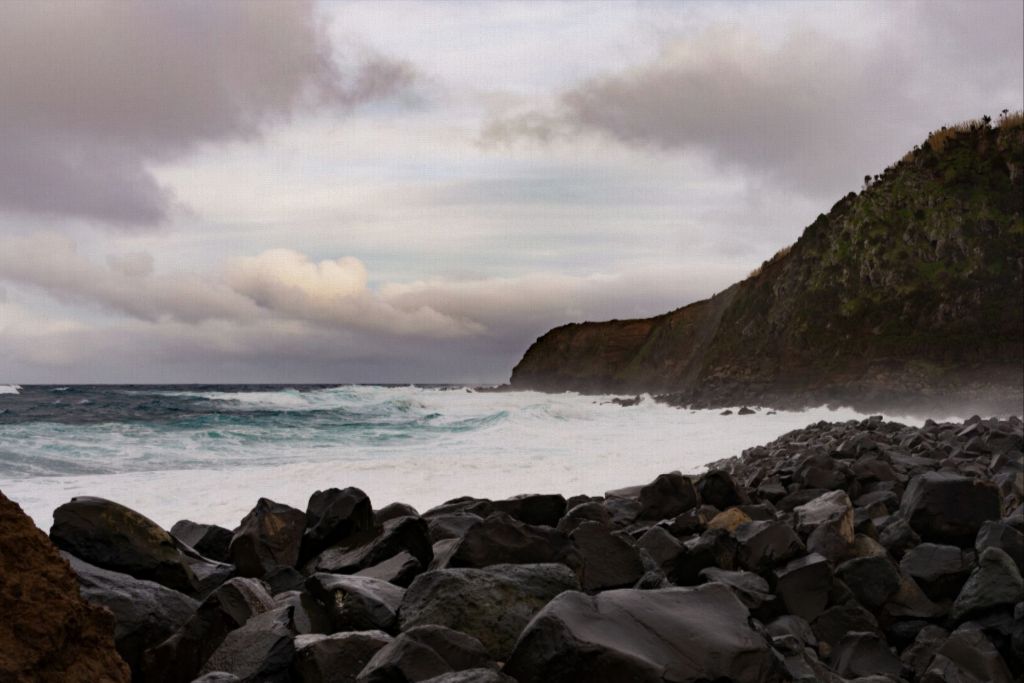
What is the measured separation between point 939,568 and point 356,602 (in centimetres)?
356

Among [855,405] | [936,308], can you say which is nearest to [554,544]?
[855,405]

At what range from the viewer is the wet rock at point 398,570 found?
13.6ft

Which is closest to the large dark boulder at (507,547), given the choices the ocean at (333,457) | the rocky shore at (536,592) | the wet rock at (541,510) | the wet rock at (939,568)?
the rocky shore at (536,592)

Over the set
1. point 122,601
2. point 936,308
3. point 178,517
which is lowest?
point 178,517

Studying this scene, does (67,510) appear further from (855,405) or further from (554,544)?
(855,405)

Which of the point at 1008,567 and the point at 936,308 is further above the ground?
the point at 936,308

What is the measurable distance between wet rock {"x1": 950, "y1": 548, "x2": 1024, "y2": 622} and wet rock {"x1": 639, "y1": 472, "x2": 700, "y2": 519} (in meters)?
2.15

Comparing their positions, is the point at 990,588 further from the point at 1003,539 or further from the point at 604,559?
the point at 604,559

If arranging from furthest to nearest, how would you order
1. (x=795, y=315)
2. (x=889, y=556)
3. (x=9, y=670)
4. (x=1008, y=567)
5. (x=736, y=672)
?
(x=795, y=315) < (x=889, y=556) < (x=1008, y=567) < (x=736, y=672) < (x=9, y=670)

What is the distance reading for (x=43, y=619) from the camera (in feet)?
8.55

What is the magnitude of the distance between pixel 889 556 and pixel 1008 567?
74 cm

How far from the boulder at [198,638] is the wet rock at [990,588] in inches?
149

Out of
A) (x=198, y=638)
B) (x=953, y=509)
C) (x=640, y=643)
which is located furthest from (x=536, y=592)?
(x=953, y=509)

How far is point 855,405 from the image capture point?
102ft
